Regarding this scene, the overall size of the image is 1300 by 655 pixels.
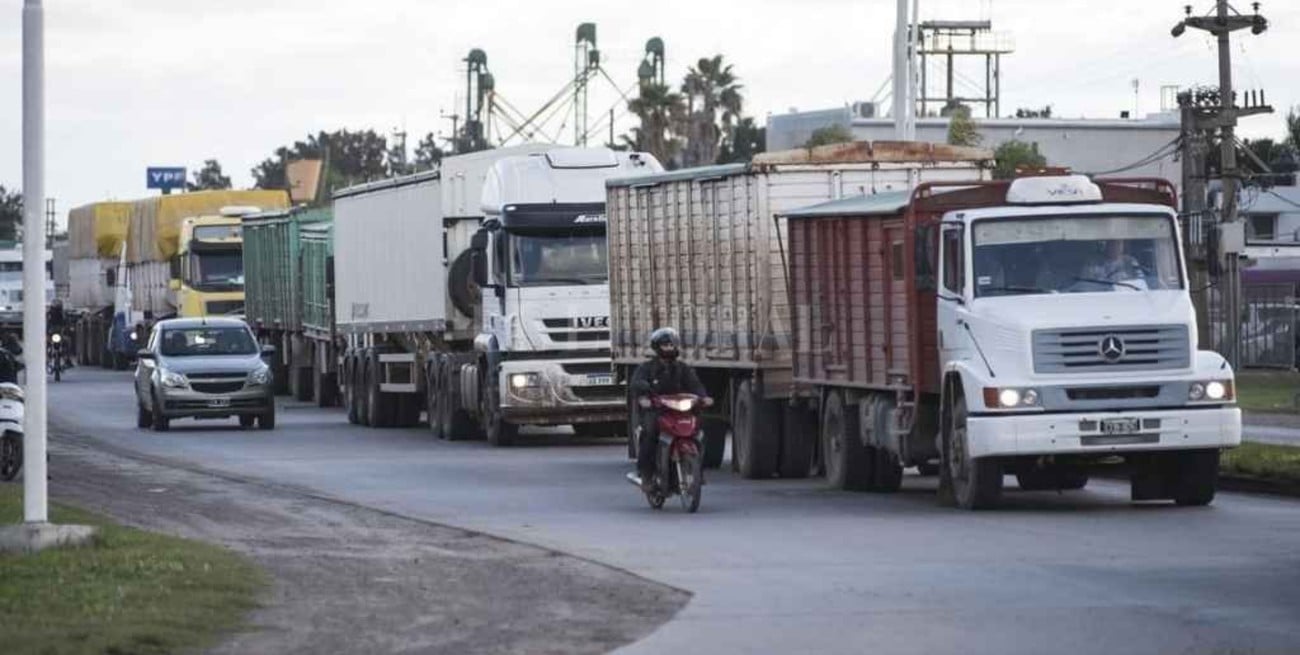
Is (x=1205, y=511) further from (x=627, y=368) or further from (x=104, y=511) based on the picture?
(x=627, y=368)

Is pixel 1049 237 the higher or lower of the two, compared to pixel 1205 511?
higher

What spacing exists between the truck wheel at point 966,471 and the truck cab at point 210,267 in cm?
4123

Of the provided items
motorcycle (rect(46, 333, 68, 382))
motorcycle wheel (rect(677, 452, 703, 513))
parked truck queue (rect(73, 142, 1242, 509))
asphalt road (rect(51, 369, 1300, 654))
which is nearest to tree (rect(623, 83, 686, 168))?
motorcycle (rect(46, 333, 68, 382))

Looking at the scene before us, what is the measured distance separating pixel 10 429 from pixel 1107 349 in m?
11.7

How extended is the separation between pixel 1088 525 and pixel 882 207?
4809 mm

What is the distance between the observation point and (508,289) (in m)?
36.9

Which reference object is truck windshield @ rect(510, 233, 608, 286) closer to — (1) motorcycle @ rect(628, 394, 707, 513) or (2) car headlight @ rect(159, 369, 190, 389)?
(2) car headlight @ rect(159, 369, 190, 389)

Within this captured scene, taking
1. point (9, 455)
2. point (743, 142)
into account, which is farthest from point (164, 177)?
point (9, 455)

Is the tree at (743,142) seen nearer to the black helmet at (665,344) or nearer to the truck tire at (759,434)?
the truck tire at (759,434)

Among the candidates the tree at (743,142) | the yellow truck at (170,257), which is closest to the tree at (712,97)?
the tree at (743,142)

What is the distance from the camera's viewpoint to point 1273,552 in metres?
19.0

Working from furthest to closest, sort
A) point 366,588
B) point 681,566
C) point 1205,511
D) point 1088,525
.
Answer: point 1205,511
point 1088,525
point 681,566
point 366,588

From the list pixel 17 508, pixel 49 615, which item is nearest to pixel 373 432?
pixel 17 508

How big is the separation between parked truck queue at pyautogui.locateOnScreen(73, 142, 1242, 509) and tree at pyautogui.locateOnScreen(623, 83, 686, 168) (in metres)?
63.7
